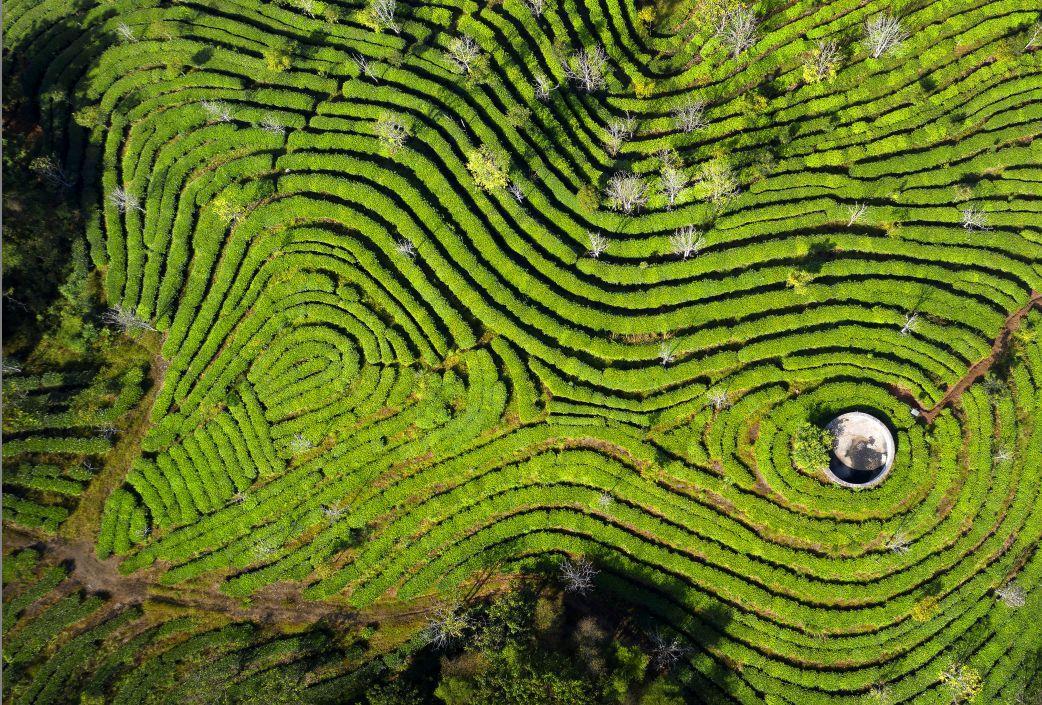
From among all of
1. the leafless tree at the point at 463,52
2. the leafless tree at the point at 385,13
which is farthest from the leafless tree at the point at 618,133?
the leafless tree at the point at 385,13

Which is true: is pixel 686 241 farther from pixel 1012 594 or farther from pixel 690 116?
pixel 1012 594

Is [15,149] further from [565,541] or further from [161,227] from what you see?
[565,541]

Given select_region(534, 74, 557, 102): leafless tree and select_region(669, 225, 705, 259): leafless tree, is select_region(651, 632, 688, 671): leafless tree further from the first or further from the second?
select_region(534, 74, 557, 102): leafless tree

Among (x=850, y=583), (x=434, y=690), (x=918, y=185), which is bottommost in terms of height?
(x=434, y=690)

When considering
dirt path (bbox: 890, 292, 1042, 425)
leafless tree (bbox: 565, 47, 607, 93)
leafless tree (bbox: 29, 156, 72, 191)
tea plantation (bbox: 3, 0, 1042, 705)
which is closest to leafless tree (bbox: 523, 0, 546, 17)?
tea plantation (bbox: 3, 0, 1042, 705)

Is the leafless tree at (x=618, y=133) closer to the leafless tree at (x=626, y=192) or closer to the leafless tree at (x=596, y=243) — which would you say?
the leafless tree at (x=626, y=192)

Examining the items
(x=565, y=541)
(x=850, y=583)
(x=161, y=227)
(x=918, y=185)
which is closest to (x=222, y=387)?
(x=161, y=227)
